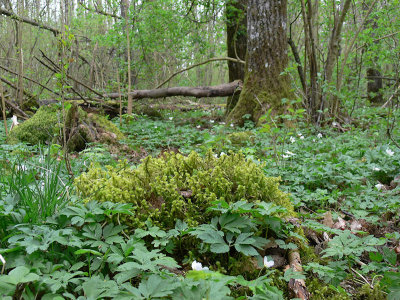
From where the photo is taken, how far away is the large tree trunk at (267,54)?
6348 millimetres

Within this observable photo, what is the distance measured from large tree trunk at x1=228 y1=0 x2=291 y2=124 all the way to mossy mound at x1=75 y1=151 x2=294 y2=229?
4372mm

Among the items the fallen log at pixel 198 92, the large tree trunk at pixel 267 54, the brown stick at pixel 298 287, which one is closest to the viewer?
the brown stick at pixel 298 287

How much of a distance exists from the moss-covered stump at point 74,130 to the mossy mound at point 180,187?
3.17 m

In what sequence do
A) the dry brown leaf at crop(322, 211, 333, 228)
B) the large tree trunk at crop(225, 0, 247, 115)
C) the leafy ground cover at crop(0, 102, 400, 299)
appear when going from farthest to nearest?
the large tree trunk at crop(225, 0, 247, 115), the dry brown leaf at crop(322, 211, 333, 228), the leafy ground cover at crop(0, 102, 400, 299)

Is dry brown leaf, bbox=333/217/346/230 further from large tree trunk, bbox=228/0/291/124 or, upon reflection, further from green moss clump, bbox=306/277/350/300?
large tree trunk, bbox=228/0/291/124

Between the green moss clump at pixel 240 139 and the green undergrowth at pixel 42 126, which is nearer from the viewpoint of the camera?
the green moss clump at pixel 240 139

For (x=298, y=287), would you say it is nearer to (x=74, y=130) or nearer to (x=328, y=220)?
(x=328, y=220)

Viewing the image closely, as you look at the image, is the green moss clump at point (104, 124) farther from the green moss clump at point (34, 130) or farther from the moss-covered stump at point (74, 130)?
the green moss clump at point (34, 130)

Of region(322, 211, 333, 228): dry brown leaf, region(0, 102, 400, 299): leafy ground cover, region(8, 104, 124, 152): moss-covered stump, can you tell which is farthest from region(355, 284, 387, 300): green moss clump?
region(8, 104, 124, 152): moss-covered stump

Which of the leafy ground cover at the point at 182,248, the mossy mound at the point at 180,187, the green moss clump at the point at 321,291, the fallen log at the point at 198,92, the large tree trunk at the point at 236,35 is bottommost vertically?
the green moss clump at the point at 321,291

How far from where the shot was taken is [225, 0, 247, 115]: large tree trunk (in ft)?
27.2

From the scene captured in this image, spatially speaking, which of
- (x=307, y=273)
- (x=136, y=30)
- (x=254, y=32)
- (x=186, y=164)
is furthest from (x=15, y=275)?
(x=136, y=30)

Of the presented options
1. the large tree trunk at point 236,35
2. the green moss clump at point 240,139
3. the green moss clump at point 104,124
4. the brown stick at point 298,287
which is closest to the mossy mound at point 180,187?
the brown stick at point 298,287

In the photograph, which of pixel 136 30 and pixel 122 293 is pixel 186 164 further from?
pixel 136 30
